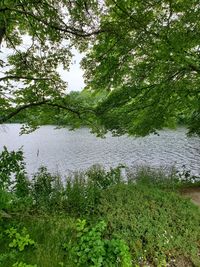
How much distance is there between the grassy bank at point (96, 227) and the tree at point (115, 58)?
2.30m

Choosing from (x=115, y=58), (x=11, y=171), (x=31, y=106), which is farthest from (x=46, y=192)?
(x=115, y=58)

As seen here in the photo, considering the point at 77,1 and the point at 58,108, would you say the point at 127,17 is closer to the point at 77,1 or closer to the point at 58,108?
the point at 77,1

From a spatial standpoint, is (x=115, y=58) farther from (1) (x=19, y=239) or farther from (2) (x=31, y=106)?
(1) (x=19, y=239)

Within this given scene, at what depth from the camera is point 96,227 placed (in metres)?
5.12

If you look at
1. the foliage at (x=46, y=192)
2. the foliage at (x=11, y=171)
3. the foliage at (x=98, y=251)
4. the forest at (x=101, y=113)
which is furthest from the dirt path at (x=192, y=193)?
the foliage at (x=98, y=251)

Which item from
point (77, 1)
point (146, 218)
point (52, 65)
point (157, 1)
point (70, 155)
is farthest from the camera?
point (70, 155)

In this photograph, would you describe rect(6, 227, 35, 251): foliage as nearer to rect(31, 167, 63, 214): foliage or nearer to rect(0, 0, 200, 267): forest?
rect(0, 0, 200, 267): forest

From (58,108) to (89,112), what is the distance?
1.02 meters

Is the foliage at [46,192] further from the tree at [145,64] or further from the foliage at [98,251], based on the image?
the tree at [145,64]

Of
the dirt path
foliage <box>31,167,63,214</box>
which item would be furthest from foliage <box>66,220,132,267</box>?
the dirt path

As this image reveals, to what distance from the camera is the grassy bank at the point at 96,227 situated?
Result: 4855mm

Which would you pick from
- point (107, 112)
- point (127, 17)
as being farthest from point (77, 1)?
point (107, 112)

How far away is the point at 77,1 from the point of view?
6.76 meters

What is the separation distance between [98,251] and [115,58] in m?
5.85
